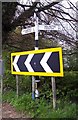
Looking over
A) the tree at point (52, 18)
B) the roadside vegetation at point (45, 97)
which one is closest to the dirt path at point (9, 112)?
the roadside vegetation at point (45, 97)

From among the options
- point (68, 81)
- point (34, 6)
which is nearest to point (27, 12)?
point (34, 6)

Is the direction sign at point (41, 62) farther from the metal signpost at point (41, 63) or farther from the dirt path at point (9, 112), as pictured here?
the dirt path at point (9, 112)

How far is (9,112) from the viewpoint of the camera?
673cm

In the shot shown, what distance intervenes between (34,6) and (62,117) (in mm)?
4499

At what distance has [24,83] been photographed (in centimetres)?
864

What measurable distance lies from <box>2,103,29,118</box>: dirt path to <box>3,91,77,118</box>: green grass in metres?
0.11

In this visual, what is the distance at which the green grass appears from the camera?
5867 mm

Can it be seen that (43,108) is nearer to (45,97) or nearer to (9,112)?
(9,112)

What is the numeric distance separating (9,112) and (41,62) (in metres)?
1.36

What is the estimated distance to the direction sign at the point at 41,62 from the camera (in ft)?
19.6

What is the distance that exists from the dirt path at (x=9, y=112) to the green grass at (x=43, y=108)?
113 mm

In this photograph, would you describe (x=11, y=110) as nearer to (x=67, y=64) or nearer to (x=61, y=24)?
(x=67, y=64)

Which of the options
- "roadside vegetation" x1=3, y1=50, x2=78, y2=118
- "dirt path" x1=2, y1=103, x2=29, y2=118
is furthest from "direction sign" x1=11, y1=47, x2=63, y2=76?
"dirt path" x1=2, y1=103, x2=29, y2=118

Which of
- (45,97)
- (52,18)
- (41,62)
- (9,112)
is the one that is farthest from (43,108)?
(52,18)
